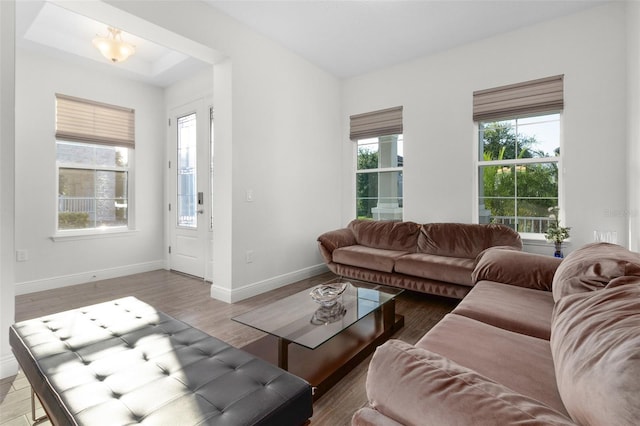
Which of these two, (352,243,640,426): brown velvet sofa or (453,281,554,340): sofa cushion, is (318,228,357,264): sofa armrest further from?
(352,243,640,426): brown velvet sofa

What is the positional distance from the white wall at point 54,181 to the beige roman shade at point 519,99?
15.1 feet

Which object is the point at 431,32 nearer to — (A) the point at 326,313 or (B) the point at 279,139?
(B) the point at 279,139

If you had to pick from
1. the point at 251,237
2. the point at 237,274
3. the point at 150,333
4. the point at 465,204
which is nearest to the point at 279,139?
the point at 251,237

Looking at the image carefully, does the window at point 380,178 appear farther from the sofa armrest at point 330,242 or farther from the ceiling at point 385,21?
the ceiling at point 385,21

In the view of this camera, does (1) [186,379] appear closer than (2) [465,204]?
Yes

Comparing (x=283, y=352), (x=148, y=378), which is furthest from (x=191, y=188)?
(x=148, y=378)

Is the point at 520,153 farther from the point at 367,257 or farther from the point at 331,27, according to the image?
the point at 331,27

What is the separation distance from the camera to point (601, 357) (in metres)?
0.70

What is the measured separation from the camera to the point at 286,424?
101cm

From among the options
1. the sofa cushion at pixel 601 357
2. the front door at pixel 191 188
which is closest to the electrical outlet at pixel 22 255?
the front door at pixel 191 188

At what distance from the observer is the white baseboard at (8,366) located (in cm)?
186

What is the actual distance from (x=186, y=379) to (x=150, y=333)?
49 cm

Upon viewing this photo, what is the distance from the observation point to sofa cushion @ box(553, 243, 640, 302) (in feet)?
4.44

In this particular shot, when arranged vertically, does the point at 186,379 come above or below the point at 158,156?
below
